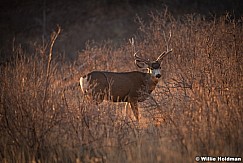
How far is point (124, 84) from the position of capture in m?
9.92

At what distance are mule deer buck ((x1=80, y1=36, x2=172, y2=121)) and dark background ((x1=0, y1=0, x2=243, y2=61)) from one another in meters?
17.1

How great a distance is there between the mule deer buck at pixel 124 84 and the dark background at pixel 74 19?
1709 cm

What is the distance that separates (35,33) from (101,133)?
2634 cm

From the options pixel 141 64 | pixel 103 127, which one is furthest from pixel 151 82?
pixel 103 127

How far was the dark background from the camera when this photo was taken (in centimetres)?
2900

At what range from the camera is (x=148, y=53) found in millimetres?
13266

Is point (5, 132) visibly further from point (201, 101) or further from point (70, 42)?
point (70, 42)

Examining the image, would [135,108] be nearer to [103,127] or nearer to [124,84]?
[124,84]

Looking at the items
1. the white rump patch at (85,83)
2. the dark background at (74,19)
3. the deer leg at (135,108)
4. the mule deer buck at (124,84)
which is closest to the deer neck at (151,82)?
the mule deer buck at (124,84)

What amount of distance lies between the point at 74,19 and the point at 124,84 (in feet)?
81.3

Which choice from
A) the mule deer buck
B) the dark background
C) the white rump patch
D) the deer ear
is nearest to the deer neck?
the mule deer buck

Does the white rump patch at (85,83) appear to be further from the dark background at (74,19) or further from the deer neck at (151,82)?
the dark background at (74,19)

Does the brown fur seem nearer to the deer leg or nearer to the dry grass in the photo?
the deer leg

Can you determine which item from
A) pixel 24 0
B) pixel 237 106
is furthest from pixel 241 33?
pixel 24 0
